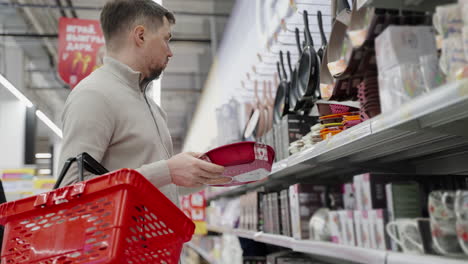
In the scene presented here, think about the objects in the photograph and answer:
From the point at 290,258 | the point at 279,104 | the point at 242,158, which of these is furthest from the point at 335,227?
the point at 279,104

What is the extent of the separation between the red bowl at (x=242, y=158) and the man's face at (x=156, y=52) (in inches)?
24.5

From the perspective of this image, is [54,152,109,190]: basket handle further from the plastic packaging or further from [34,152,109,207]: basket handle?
the plastic packaging

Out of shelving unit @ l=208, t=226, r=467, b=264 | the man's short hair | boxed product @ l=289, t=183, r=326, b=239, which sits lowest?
shelving unit @ l=208, t=226, r=467, b=264

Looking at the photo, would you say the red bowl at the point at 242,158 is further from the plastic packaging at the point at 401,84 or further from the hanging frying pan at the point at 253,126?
the hanging frying pan at the point at 253,126

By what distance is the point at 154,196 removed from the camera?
Result: 4.10 ft

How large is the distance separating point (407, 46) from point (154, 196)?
30.5 inches

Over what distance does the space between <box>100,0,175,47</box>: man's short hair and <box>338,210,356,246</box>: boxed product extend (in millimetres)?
1122

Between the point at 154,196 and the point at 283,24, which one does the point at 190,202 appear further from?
the point at 154,196

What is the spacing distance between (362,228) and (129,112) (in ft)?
3.15

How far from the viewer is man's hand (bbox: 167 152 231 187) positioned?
1.51m

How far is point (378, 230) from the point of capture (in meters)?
1.50

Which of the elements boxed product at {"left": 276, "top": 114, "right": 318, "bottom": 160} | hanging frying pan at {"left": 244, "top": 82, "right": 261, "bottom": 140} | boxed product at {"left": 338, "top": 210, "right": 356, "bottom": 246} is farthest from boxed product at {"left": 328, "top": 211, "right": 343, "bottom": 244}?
hanging frying pan at {"left": 244, "top": 82, "right": 261, "bottom": 140}

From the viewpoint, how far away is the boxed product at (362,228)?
1588 mm

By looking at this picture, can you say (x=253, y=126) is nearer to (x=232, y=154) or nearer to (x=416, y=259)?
(x=232, y=154)
